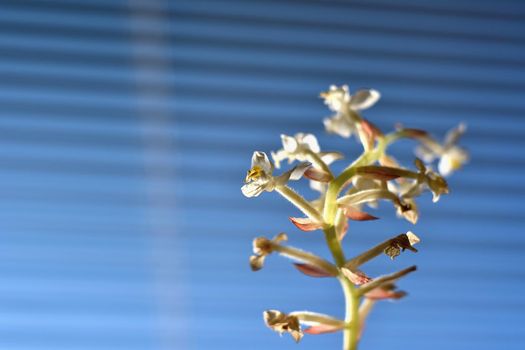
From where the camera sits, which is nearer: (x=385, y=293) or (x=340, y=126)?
(x=385, y=293)

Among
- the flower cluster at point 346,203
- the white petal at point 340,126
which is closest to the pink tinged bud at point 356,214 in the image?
the flower cluster at point 346,203

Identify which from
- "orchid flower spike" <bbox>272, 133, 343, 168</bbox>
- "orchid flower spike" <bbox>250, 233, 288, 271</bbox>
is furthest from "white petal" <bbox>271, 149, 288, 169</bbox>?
"orchid flower spike" <bbox>250, 233, 288, 271</bbox>

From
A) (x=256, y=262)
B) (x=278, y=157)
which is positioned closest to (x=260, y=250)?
(x=256, y=262)

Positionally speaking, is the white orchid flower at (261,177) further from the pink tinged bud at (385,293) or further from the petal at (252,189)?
the pink tinged bud at (385,293)

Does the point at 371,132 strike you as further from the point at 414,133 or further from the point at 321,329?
the point at 321,329

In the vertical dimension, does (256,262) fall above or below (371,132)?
below

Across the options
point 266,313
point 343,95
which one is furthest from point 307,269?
point 343,95
